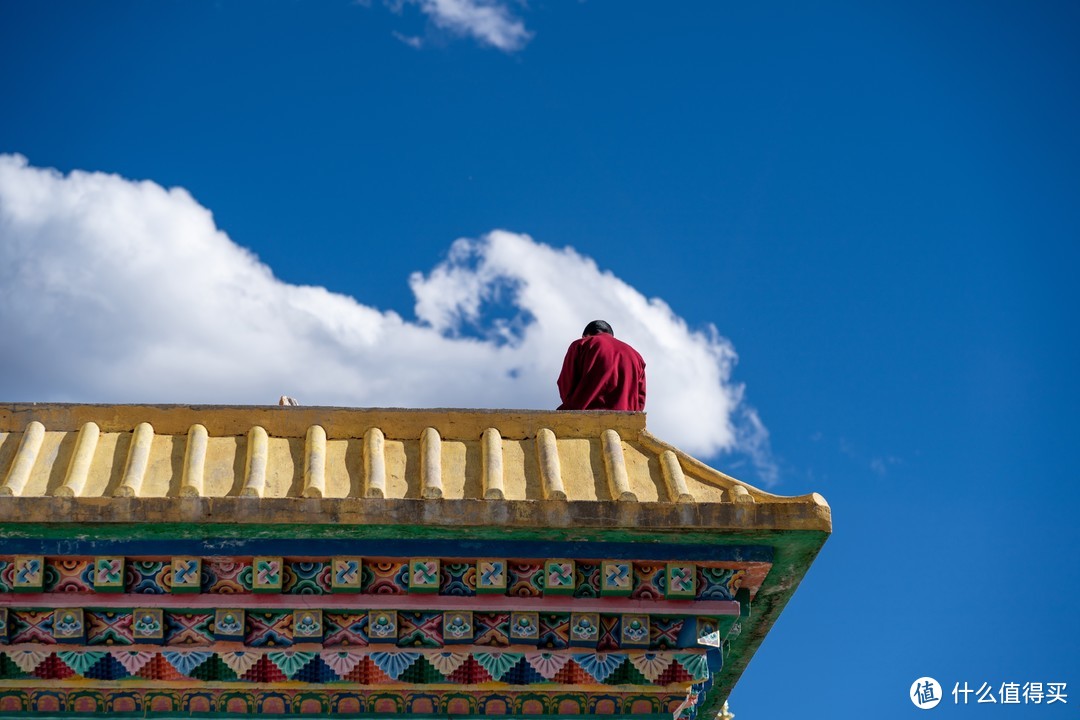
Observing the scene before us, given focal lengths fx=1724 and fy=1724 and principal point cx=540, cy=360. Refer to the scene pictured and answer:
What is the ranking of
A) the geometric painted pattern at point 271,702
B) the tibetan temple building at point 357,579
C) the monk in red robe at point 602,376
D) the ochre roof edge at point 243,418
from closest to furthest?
the tibetan temple building at point 357,579, the geometric painted pattern at point 271,702, the ochre roof edge at point 243,418, the monk in red robe at point 602,376

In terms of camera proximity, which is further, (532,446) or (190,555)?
(532,446)

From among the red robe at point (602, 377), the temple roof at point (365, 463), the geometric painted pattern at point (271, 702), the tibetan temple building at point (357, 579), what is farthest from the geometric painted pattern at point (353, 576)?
the red robe at point (602, 377)

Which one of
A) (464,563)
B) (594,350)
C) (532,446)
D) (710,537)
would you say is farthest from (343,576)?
Answer: (594,350)

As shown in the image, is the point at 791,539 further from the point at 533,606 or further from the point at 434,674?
the point at 434,674

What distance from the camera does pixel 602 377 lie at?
29.7 feet

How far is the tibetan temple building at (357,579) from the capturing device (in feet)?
24.3

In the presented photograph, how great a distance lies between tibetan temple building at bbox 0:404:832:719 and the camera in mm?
7410

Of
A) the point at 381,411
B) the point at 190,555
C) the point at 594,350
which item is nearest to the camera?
the point at 190,555

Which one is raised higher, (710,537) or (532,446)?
(532,446)

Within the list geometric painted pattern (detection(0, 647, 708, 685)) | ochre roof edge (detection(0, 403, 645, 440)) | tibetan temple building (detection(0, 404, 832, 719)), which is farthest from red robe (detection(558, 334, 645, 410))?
geometric painted pattern (detection(0, 647, 708, 685))

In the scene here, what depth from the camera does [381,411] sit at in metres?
7.96

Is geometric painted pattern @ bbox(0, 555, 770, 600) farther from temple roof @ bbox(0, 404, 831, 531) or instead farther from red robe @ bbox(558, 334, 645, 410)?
red robe @ bbox(558, 334, 645, 410)

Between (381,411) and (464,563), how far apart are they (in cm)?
86

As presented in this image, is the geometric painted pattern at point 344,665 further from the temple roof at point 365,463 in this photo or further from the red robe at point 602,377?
the red robe at point 602,377
